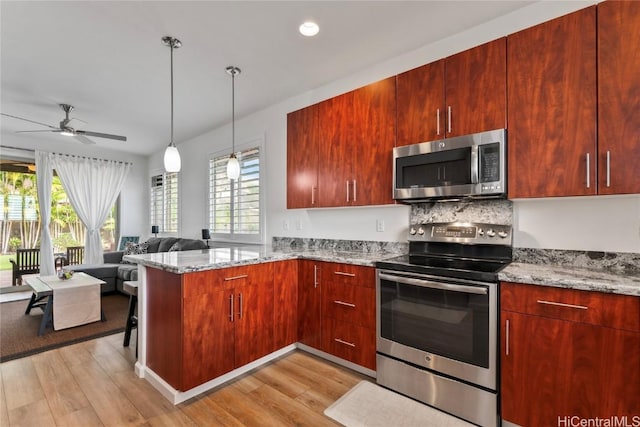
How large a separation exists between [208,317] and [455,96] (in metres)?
2.36

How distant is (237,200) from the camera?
14.3ft

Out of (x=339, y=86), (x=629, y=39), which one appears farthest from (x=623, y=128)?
(x=339, y=86)

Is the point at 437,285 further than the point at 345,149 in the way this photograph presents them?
No

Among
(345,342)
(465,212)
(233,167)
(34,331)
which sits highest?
(233,167)

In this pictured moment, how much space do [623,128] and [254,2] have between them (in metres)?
2.32

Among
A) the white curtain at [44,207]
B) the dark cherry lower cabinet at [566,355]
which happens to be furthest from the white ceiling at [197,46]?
the dark cherry lower cabinet at [566,355]

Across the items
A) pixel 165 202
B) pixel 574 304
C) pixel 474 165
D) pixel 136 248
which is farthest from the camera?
pixel 165 202

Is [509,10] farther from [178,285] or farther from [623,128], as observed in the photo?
[178,285]

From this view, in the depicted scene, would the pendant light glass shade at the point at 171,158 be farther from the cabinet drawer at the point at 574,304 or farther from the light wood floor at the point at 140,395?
the cabinet drawer at the point at 574,304

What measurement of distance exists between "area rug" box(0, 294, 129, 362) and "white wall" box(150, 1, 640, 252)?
1.87 metres

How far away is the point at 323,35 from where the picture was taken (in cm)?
238

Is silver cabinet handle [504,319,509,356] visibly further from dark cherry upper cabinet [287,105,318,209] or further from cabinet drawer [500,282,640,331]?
dark cherry upper cabinet [287,105,318,209]

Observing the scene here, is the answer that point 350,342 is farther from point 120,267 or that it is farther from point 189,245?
point 120,267

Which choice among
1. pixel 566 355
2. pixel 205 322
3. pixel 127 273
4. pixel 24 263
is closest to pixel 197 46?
pixel 205 322
